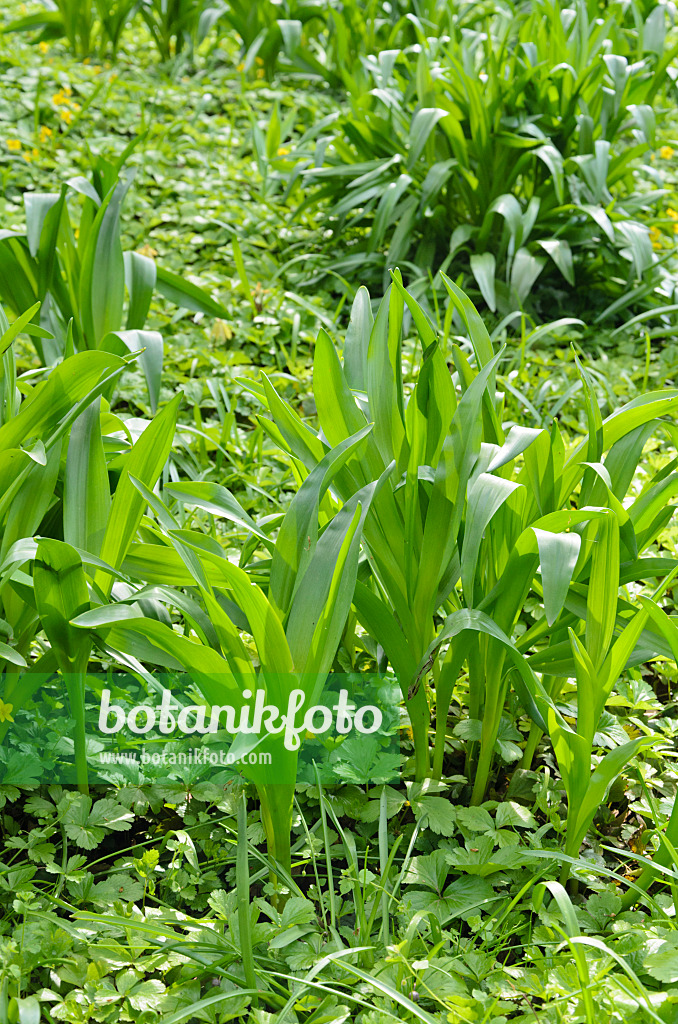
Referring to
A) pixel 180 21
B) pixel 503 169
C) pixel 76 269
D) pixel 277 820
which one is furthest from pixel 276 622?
pixel 180 21

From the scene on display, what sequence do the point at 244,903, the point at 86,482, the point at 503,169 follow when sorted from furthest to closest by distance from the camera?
1. the point at 503,169
2. the point at 86,482
3. the point at 244,903

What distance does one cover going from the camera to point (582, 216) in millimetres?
2803

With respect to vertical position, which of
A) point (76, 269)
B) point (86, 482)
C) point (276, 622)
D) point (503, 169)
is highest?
point (503, 169)

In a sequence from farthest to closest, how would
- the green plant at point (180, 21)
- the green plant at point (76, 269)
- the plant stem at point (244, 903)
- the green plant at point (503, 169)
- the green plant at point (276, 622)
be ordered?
the green plant at point (180, 21)
the green plant at point (503, 169)
the green plant at point (76, 269)
the green plant at point (276, 622)
the plant stem at point (244, 903)

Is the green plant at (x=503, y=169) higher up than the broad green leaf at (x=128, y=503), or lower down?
higher up

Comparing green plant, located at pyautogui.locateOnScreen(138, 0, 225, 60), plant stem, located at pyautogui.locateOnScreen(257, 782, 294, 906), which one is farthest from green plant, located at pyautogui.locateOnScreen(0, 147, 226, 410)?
green plant, located at pyautogui.locateOnScreen(138, 0, 225, 60)

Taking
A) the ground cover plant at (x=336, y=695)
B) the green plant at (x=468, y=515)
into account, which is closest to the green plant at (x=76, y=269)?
the ground cover plant at (x=336, y=695)

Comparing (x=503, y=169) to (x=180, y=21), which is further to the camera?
(x=180, y=21)

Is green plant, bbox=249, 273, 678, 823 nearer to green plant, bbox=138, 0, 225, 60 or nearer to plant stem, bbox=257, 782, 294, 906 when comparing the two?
plant stem, bbox=257, 782, 294, 906

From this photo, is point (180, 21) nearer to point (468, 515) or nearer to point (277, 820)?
point (468, 515)

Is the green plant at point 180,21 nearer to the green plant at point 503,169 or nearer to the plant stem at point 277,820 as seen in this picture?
the green plant at point 503,169

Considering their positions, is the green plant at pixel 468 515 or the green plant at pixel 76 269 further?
the green plant at pixel 76 269

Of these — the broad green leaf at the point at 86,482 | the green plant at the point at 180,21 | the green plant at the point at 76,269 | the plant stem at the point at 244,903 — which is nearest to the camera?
the plant stem at the point at 244,903

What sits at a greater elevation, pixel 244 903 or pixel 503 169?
pixel 503 169
